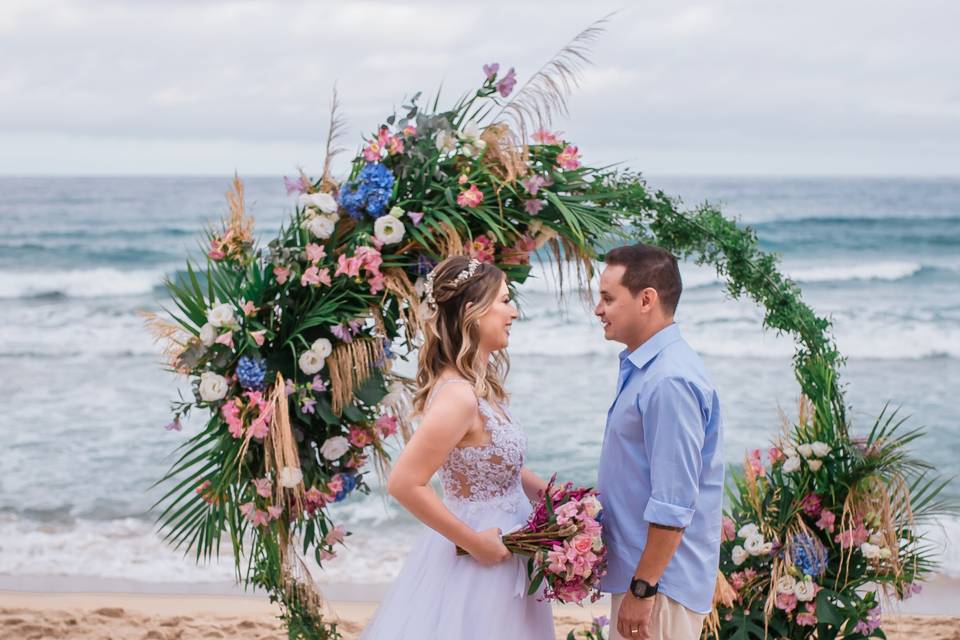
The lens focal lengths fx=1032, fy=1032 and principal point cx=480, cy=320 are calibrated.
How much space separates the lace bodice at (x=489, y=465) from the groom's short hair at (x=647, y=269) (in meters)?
0.56

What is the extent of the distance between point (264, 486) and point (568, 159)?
1683mm

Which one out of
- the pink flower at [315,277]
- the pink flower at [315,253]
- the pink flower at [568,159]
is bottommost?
the pink flower at [315,277]

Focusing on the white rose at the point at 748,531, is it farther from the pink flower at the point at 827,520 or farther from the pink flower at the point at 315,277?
the pink flower at the point at 315,277

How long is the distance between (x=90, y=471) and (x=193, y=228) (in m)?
15.9

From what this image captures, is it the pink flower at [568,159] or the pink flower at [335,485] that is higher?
the pink flower at [568,159]

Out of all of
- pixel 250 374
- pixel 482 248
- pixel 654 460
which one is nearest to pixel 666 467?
pixel 654 460

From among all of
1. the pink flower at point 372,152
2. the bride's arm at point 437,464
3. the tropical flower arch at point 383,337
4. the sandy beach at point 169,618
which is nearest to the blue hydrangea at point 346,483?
the tropical flower arch at point 383,337

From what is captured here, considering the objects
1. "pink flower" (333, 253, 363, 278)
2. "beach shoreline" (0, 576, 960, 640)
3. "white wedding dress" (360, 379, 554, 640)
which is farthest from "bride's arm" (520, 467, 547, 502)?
"beach shoreline" (0, 576, 960, 640)

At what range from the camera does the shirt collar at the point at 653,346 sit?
2.88 meters

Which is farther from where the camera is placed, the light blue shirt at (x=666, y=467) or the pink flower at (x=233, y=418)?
the pink flower at (x=233, y=418)

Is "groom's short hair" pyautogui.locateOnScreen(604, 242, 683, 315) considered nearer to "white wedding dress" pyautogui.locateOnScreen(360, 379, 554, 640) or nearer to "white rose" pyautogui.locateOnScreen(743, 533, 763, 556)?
"white wedding dress" pyautogui.locateOnScreen(360, 379, 554, 640)

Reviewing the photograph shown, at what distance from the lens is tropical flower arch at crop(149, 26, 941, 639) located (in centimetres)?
383

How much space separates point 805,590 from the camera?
4121 millimetres

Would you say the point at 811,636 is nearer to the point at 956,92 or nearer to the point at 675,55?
the point at 675,55
